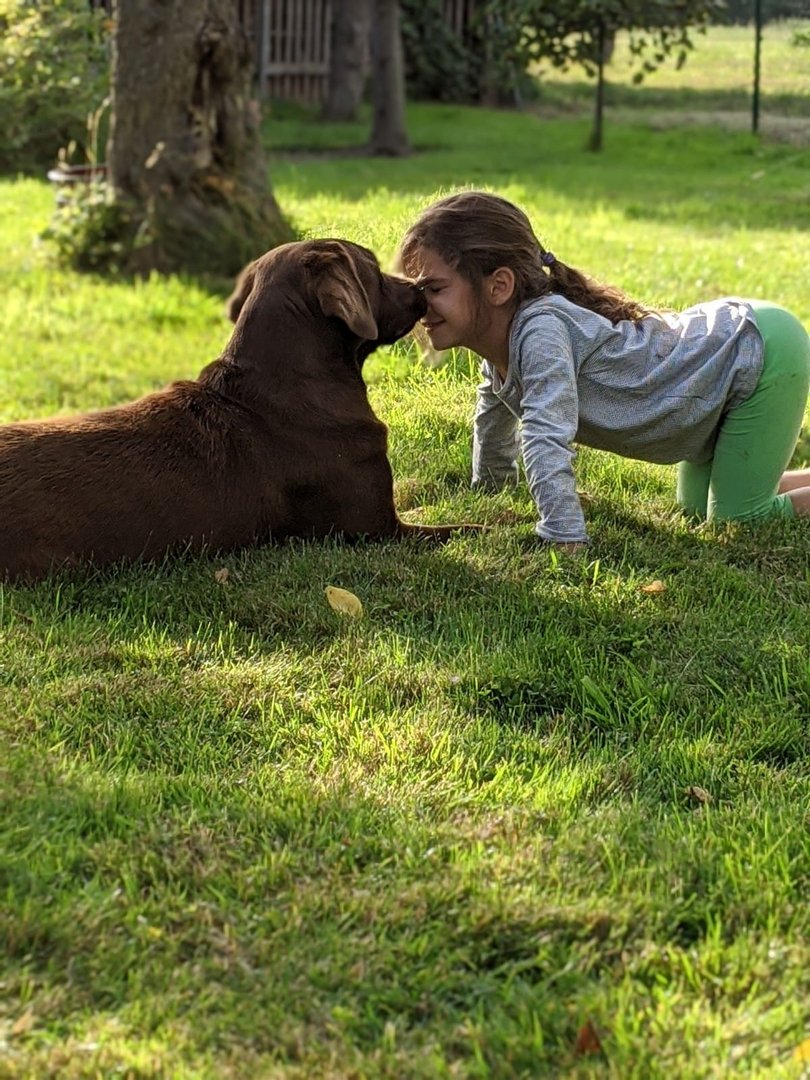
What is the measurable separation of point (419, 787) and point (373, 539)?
1644 mm

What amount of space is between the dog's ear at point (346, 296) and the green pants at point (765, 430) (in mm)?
1325

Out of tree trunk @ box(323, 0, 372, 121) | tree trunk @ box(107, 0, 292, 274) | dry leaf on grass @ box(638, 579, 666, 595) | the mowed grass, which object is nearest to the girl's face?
the mowed grass

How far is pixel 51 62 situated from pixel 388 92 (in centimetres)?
822

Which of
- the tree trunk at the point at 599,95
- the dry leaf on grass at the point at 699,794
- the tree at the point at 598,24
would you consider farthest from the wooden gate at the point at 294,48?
the dry leaf on grass at the point at 699,794

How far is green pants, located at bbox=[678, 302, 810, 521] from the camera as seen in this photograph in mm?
4625

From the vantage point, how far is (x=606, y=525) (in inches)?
186

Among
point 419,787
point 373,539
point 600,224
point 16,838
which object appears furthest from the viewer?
point 600,224

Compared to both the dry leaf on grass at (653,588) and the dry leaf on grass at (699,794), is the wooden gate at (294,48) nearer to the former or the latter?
the dry leaf on grass at (653,588)

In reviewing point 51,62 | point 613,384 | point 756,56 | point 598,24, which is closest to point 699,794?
point 613,384

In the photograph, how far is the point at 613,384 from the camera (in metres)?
4.59

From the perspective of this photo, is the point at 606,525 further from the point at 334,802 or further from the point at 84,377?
the point at 84,377

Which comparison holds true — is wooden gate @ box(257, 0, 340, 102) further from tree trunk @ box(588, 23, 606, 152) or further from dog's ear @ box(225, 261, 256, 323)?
dog's ear @ box(225, 261, 256, 323)

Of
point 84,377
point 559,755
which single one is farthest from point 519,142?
point 559,755

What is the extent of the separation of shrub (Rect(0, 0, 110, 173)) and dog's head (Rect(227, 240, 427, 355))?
311 inches
